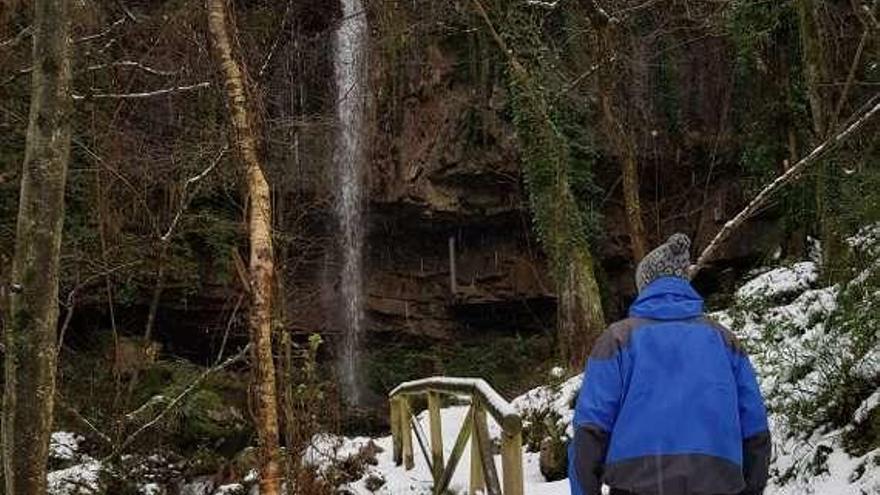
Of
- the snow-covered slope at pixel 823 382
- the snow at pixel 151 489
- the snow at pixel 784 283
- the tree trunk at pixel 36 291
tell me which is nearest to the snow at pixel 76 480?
the snow at pixel 151 489

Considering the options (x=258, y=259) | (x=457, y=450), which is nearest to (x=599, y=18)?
(x=258, y=259)

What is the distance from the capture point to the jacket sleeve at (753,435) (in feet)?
8.93

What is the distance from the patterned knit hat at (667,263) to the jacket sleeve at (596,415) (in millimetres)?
308

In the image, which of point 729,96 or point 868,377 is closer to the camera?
point 868,377

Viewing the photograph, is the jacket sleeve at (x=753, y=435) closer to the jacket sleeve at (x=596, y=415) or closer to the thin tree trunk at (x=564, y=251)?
the jacket sleeve at (x=596, y=415)

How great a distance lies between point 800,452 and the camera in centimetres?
525

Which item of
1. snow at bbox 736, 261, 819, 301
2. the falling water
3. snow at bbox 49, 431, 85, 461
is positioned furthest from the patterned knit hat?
the falling water

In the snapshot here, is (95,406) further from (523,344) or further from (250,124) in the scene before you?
(523,344)

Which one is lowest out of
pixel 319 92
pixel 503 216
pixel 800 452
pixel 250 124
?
pixel 800 452

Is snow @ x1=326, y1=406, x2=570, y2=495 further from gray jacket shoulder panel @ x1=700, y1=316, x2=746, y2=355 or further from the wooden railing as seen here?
gray jacket shoulder panel @ x1=700, y1=316, x2=746, y2=355

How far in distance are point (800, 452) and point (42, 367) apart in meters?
4.42

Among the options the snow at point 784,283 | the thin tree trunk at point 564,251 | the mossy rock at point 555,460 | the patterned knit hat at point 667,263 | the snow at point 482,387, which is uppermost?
the thin tree trunk at point 564,251

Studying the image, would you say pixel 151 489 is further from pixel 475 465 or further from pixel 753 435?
pixel 753 435

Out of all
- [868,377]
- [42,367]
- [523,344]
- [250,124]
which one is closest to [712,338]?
[868,377]
